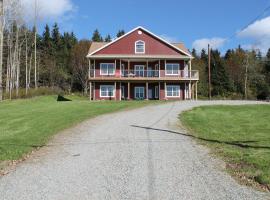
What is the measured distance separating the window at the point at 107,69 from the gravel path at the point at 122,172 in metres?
31.6

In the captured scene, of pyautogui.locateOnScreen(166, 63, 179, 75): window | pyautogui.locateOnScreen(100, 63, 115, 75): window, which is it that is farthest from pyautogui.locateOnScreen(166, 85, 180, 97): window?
pyautogui.locateOnScreen(100, 63, 115, 75): window

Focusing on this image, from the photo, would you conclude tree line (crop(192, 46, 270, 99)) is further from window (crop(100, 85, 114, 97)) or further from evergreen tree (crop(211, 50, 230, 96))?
window (crop(100, 85, 114, 97))

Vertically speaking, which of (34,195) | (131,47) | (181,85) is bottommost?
(34,195)

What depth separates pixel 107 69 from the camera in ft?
156

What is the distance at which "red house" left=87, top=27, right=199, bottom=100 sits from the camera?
4703 centimetres

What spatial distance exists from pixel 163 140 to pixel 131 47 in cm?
3392

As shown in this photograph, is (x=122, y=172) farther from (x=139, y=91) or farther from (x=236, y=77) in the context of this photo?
(x=236, y=77)

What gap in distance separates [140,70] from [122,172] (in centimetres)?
3932

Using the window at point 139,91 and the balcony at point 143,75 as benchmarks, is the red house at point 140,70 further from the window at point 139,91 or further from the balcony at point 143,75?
the window at point 139,91

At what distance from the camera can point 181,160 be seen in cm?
1098

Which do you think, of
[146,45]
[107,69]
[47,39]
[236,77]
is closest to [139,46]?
[146,45]

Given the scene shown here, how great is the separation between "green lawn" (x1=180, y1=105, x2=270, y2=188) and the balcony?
17185 mm

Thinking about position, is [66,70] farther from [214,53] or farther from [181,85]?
[181,85]

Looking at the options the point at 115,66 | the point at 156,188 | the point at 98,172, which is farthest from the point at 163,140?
the point at 115,66
